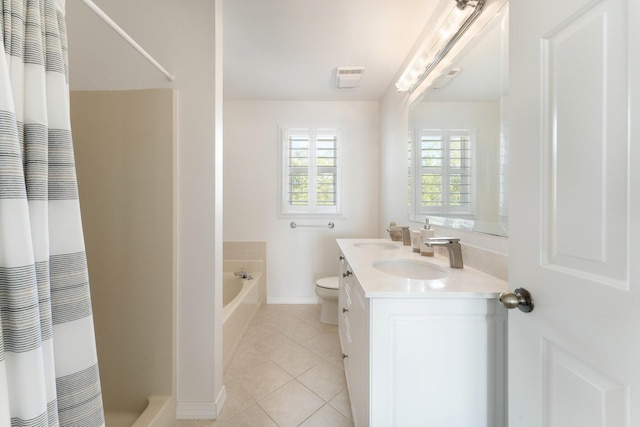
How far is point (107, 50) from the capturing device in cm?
149

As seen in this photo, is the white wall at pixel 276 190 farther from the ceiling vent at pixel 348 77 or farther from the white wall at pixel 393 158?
the ceiling vent at pixel 348 77

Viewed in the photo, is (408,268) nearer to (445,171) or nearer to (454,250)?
(454,250)

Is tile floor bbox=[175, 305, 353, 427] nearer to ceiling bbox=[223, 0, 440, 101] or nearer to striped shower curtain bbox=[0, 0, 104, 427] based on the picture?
striped shower curtain bbox=[0, 0, 104, 427]

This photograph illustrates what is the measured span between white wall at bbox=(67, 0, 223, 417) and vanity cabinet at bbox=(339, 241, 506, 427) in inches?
38.6

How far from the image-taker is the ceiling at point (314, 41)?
1657mm

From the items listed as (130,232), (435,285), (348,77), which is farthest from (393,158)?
(130,232)

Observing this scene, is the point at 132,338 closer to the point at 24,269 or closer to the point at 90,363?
the point at 90,363

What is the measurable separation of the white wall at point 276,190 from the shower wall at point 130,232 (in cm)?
165

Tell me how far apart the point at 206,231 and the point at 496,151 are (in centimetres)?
149

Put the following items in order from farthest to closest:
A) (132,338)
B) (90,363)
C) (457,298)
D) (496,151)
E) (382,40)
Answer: (382,40), (132,338), (496,151), (457,298), (90,363)

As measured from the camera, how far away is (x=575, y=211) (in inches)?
22.8

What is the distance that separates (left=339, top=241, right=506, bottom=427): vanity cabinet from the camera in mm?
890

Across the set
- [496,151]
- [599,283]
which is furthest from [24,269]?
[496,151]

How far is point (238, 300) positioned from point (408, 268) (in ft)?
5.05
